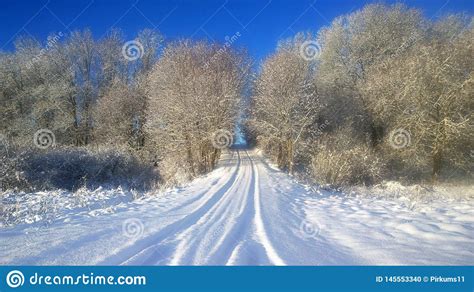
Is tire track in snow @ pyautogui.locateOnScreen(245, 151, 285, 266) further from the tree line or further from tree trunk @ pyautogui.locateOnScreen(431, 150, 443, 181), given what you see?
tree trunk @ pyautogui.locateOnScreen(431, 150, 443, 181)

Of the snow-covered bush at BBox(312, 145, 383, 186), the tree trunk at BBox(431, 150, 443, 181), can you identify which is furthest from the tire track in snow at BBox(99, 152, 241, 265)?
the tree trunk at BBox(431, 150, 443, 181)

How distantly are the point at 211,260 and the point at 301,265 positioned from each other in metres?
1.26

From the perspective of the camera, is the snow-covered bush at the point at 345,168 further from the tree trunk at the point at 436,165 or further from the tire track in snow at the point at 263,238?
the tire track in snow at the point at 263,238

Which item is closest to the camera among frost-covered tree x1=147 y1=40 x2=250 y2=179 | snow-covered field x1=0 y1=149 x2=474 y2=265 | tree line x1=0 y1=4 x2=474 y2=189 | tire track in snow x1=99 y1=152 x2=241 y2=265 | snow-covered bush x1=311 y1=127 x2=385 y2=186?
tire track in snow x1=99 y1=152 x2=241 y2=265

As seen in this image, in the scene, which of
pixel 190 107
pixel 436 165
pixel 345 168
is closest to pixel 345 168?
pixel 345 168

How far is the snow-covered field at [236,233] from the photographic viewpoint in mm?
4488

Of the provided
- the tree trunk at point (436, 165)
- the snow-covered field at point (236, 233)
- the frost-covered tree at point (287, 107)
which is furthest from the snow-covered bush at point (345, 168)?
the frost-covered tree at point (287, 107)

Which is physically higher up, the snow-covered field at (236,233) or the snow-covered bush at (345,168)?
the snow-covered bush at (345,168)

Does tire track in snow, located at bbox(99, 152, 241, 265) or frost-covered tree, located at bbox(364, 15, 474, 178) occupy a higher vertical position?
frost-covered tree, located at bbox(364, 15, 474, 178)

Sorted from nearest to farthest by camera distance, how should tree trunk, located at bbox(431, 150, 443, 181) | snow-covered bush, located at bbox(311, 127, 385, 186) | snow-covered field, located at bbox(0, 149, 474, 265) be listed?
1. snow-covered field, located at bbox(0, 149, 474, 265)
2. snow-covered bush, located at bbox(311, 127, 385, 186)
3. tree trunk, located at bbox(431, 150, 443, 181)

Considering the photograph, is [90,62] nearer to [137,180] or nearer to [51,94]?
[51,94]

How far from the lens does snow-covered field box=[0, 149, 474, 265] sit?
4488mm

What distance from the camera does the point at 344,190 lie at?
508 inches

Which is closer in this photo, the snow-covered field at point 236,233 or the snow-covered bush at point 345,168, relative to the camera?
the snow-covered field at point 236,233
